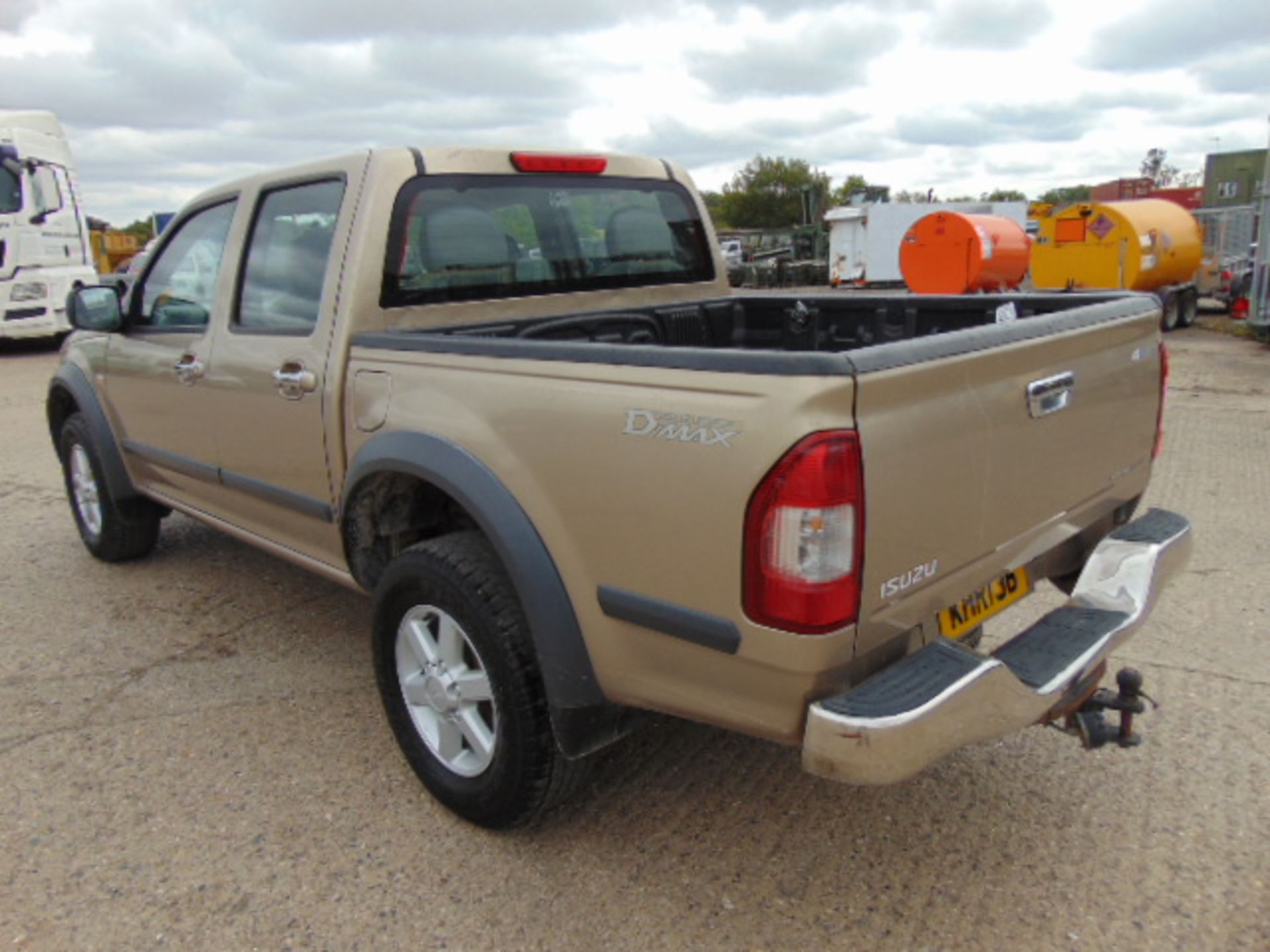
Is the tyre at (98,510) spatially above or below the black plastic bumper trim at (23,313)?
below

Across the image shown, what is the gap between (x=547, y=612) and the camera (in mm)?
2301

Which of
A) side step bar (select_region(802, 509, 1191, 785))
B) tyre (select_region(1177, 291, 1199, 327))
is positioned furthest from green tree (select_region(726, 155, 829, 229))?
side step bar (select_region(802, 509, 1191, 785))

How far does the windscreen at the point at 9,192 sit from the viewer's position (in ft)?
47.2

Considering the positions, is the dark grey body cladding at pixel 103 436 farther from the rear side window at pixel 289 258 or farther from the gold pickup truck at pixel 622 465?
the rear side window at pixel 289 258

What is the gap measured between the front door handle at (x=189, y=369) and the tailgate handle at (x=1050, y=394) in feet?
9.42

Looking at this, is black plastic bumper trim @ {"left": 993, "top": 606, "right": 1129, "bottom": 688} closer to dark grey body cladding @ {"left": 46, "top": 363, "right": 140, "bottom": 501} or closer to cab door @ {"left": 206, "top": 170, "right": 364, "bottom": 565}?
cab door @ {"left": 206, "top": 170, "right": 364, "bottom": 565}

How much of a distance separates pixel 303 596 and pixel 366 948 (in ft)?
8.15

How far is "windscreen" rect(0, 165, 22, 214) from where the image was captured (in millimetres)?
14375

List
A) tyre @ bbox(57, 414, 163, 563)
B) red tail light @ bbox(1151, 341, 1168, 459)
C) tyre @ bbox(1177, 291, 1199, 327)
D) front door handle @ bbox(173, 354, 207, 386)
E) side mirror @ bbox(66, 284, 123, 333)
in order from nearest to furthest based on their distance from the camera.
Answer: red tail light @ bbox(1151, 341, 1168, 459) → front door handle @ bbox(173, 354, 207, 386) → side mirror @ bbox(66, 284, 123, 333) → tyre @ bbox(57, 414, 163, 563) → tyre @ bbox(1177, 291, 1199, 327)

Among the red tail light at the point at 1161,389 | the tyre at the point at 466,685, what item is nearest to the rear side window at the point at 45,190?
the tyre at the point at 466,685

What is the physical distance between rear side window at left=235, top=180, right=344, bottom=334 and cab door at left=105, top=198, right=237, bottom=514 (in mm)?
160

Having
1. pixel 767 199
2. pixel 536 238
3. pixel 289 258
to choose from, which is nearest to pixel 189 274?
pixel 289 258

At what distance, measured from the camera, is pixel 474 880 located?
8.31 ft

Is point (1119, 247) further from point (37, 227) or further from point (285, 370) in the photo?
point (37, 227)
